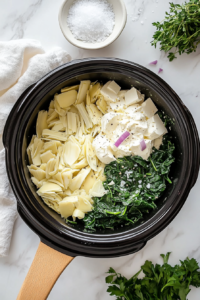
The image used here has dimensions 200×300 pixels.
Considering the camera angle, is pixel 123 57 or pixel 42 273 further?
pixel 123 57

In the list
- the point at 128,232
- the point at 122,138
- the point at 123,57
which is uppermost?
the point at 123,57

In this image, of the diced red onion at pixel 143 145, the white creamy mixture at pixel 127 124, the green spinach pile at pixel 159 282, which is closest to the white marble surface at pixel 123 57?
the green spinach pile at pixel 159 282

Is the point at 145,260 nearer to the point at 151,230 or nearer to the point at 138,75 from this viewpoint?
the point at 151,230

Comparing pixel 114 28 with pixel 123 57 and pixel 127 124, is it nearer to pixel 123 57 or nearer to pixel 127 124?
pixel 123 57

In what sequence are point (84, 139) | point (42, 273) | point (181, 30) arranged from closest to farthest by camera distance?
point (42, 273) → point (181, 30) → point (84, 139)

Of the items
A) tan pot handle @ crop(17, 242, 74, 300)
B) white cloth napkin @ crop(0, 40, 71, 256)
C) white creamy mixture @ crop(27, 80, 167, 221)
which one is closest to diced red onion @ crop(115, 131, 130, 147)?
white creamy mixture @ crop(27, 80, 167, 221)

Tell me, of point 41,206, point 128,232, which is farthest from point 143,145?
point 41,206

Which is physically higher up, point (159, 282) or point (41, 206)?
point (41, 206)
